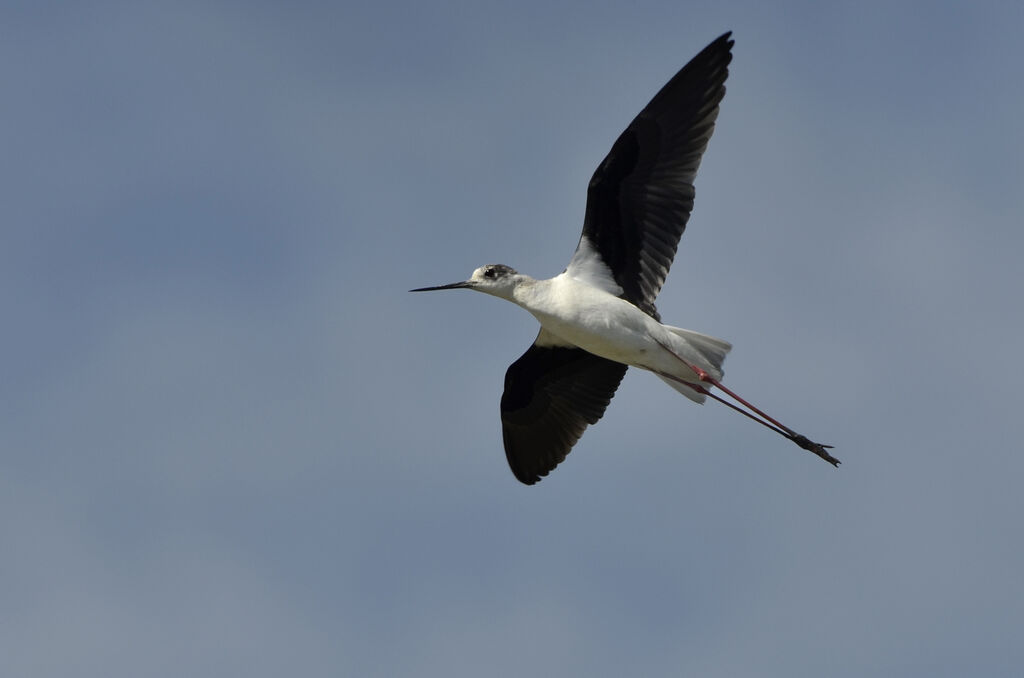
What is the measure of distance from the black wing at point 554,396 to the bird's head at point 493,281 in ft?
3.70

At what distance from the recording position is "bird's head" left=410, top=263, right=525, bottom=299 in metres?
A: 14.9

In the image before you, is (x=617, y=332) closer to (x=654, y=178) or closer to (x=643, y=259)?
(x=643, y=259)

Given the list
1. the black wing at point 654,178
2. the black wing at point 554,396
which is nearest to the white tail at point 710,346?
the black wing at point 654,178

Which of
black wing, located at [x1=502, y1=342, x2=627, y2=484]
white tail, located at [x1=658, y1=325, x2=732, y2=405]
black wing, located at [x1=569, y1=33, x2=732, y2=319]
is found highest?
black wing, located at [x1=569, y1=33, x2=732, y2=319]

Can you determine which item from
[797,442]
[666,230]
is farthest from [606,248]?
[797,442]

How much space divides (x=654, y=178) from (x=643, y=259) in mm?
801

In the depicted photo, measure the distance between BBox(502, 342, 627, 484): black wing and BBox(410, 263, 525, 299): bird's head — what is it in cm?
113

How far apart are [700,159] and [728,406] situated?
2427 mm

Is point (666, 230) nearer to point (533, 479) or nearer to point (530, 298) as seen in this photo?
point (530, 298)

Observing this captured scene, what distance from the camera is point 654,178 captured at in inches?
585

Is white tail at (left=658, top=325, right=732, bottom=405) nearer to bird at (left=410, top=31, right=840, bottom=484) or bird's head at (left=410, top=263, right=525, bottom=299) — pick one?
bird at (left=410, top=31, right=840, bottom=484)

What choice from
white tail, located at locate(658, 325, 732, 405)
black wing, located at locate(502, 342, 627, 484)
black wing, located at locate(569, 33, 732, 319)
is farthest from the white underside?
black wing, located at locate(502, 342, 627, 484)

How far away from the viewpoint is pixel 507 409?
54.5 feet

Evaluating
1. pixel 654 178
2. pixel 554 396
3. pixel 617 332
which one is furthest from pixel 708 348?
pixel 554 396
